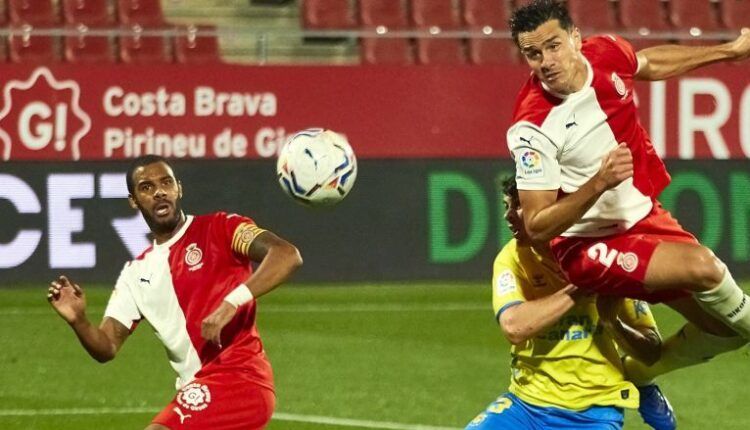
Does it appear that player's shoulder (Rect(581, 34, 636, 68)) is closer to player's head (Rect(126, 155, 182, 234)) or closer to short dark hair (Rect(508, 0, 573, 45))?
short dark hair (Rect(508, 0, 573, 45))

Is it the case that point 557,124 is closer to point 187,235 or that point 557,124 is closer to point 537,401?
point 537,401

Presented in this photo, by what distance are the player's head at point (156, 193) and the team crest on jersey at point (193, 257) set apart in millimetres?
153

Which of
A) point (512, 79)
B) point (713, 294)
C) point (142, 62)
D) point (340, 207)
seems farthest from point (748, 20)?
point (713, 294)

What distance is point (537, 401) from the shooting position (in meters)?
5.66

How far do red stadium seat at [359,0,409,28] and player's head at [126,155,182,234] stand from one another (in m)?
9.12

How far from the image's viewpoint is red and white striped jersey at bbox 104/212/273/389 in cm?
607

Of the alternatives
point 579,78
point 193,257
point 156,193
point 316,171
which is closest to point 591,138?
point 579,78

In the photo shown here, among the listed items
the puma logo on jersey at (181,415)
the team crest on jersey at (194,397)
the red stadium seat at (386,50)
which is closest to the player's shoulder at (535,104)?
the team crest on jersey at (194,397)

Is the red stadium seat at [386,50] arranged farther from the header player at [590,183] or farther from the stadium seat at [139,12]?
the header player at [590,183]

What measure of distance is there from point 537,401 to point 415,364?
15.0 feet

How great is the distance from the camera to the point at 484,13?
15.5m

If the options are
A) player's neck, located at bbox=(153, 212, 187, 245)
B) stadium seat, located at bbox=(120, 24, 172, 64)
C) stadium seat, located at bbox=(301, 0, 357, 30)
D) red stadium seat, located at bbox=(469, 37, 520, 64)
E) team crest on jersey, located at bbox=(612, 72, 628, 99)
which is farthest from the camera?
stadium seat, located at bbox=(301, 0, 357, 30)

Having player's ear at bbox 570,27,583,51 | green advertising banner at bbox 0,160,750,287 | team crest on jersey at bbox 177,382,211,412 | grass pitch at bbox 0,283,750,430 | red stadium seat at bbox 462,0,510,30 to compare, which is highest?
player's ear at bbox 570,27,583,51

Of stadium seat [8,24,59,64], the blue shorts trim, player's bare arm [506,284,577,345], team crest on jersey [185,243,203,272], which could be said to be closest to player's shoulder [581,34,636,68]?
player's bare arm [506,284,577,345]
